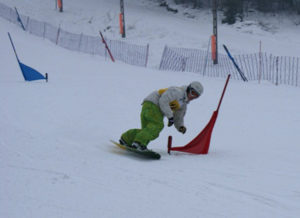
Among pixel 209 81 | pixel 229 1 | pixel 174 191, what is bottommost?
pixel 209 81

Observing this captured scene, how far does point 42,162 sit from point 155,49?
21555 mm

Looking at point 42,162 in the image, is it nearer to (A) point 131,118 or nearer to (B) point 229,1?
(A) point 131,118

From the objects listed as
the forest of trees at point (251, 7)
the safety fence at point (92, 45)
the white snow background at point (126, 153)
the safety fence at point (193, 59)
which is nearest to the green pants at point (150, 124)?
the white snow background at point (126, 153)

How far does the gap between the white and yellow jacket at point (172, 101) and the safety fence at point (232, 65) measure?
12500 mm

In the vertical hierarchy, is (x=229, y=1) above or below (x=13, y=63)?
above

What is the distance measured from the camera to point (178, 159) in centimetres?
571

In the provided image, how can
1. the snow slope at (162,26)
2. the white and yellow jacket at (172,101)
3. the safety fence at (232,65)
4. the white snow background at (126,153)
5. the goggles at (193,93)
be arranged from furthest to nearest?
the snow slope at (162,26)
the safety fence at (232,65)
the goggles at (193,93)
the white and yellow jacket at (172,101)
the white snow background at (126,153)

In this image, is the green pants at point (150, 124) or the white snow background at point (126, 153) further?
the green pants at point (150, 124)

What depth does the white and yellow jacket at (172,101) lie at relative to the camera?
18.6 feet

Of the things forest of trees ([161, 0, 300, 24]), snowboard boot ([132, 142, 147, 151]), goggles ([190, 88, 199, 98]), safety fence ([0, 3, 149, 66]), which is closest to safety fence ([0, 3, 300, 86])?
safety fence ([0, 3, 149, 66])

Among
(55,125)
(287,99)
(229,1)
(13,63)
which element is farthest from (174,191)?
(229,1)

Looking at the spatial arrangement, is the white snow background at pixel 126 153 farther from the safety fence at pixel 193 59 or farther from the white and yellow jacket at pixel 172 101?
the safety fence at pixel 193 59

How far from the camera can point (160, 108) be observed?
5.77 metres

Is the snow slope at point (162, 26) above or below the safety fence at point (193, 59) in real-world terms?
above
